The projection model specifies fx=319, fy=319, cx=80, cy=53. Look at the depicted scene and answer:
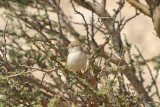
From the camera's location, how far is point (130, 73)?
3.16 m

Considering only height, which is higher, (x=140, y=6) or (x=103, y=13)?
(x=103, y=13)

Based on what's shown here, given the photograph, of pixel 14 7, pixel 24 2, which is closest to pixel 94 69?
pixel 14 7

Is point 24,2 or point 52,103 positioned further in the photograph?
point 24,2

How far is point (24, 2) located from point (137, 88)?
1.89 meters

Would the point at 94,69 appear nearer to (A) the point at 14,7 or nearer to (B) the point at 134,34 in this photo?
(A) the point at 14,7

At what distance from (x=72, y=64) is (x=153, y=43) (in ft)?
19.5

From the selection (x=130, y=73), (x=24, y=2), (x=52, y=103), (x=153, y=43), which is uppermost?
(x=153, y=43)

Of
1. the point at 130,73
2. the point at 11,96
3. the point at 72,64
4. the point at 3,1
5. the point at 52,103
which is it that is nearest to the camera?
the point at 72,64

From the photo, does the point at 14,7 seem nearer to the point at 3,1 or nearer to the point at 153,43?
the point at 3,1

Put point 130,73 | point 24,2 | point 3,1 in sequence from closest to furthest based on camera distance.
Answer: point 130,73
point 3,1
point 24,2

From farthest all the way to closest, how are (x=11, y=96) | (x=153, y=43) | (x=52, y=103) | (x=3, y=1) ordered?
1. (x=153, y=43)
2. (x=3, y=1)
3. (x=11, y=96)
4. (x=52, y=103)

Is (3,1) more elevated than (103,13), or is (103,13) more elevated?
(3,1)

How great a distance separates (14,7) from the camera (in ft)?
11.9

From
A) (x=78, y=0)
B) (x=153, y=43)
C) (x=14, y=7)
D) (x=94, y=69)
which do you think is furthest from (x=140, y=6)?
(x=153, y=43)
